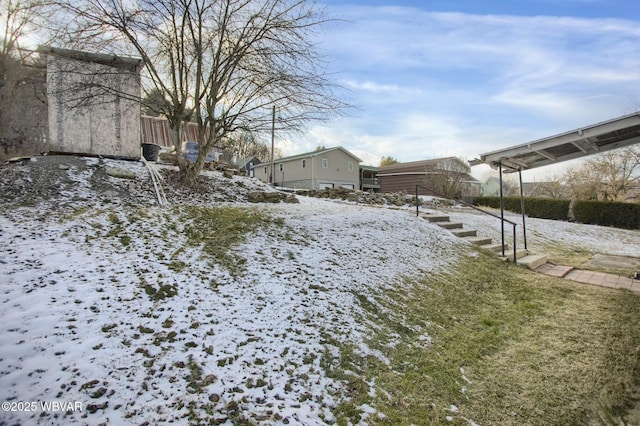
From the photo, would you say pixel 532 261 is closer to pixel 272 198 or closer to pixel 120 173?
pixel 272 198

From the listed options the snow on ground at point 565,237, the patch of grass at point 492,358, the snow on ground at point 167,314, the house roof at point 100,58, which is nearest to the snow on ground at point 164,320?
the snow on ground at point 167,314

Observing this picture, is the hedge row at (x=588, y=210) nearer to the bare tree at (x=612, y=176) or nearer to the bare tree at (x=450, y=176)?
the bare tree at (x=450, y=176)

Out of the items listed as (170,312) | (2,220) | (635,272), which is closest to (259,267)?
(170,312)

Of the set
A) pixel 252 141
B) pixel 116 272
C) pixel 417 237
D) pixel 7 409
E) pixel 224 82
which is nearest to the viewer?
pixel 7 409

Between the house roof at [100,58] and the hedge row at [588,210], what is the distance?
18.8 m

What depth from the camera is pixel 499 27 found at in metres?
7.28

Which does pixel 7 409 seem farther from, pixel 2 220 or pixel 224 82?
pixel 224 82

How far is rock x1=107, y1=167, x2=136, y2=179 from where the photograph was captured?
7.33 m

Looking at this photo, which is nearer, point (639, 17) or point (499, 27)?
point (639, 17)

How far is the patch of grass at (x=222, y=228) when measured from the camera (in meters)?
4.17

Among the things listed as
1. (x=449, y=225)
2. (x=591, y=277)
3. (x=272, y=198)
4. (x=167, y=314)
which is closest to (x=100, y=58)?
(x=272, y=198)

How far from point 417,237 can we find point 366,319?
3740 millimetres

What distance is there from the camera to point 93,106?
880 cm

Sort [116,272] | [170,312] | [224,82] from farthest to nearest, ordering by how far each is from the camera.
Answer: [224,82] < [116,272] < [170,312]
